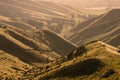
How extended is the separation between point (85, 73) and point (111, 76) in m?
31.8

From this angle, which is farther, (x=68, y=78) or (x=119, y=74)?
(x=68, y=78)

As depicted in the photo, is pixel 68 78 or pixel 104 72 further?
pixel 68 78

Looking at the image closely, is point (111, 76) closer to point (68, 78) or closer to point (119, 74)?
point (119, 74)

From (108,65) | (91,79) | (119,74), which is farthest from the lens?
(108,65)

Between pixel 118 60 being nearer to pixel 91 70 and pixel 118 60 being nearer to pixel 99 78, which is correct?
pixel 91 70

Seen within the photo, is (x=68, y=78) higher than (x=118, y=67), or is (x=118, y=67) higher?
(x=118, y=67)

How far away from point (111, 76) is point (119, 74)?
462 cm

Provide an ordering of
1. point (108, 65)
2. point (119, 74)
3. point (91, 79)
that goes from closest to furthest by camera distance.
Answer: point (119, 74) < point (91, 79) < point (108, 65)

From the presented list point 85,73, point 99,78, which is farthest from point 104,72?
point 85,73

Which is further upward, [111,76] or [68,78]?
[111,76]

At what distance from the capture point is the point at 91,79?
17662 cm

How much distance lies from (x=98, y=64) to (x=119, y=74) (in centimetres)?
3570

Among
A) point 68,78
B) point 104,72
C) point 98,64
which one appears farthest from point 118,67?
point 68,78

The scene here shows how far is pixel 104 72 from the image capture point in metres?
178
